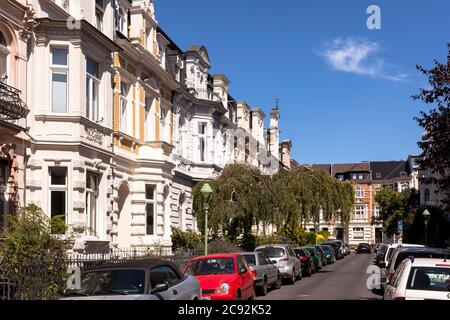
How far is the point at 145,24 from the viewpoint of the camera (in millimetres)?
31531

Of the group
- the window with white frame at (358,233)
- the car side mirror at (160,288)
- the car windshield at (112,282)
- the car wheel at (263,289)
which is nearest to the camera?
the car windshield at (112,282)

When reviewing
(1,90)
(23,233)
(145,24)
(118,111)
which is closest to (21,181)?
(1,90)

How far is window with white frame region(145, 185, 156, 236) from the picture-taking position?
29825 millimetres

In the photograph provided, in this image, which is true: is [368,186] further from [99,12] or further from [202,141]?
[99,12]

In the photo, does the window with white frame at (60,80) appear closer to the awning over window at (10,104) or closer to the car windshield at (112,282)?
the awning over window at (10,104)

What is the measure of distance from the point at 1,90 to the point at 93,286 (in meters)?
9.41

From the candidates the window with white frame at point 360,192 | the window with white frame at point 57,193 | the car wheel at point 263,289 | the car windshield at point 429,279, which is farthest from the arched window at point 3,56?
the window with white frame at point 360,192

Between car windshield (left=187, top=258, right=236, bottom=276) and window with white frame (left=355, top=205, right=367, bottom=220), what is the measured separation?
104 m

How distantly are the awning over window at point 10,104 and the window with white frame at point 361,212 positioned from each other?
104 meters

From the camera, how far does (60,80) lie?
22359 mm

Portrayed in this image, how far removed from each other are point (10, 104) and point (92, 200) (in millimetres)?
6386

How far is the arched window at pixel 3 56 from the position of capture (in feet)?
64.3

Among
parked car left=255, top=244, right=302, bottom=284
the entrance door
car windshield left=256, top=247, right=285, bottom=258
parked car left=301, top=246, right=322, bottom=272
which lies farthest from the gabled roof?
car windshield left=256, top=247, right=285, bottom=258

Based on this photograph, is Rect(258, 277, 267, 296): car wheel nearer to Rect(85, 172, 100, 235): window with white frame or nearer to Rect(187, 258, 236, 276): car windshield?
Rect(187, 258, 236, 276): car windshield
